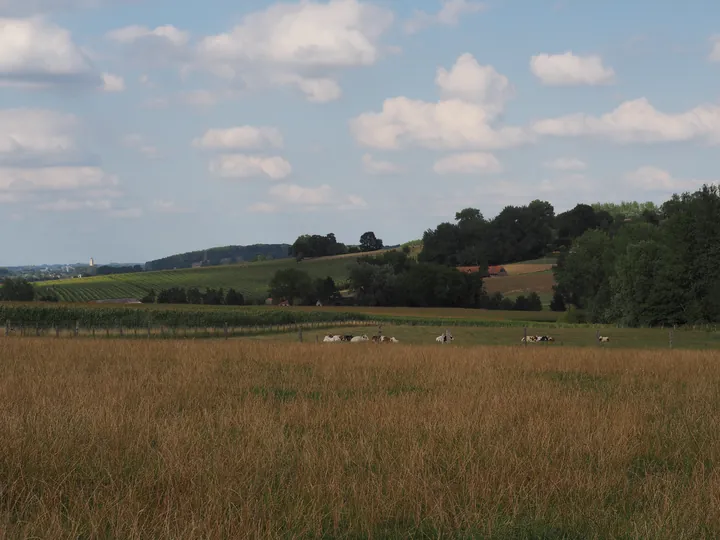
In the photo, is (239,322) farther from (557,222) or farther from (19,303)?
(557,222)

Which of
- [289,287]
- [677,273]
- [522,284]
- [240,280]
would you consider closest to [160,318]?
[289,287]

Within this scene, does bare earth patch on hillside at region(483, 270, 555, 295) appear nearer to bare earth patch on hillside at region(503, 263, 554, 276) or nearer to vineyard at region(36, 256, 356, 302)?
bare earth patch on hillside at region(503, 263, 554, 276)

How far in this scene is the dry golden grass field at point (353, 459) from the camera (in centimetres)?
591

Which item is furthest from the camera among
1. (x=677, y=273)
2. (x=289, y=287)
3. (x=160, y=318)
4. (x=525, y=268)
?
(x=525, y=268)

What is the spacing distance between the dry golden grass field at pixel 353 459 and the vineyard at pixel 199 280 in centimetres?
9203

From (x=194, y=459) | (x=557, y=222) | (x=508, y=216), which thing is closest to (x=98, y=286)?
(x=508, y=216)

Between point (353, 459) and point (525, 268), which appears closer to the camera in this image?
point (353, 459)

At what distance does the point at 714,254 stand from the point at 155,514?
76.2m

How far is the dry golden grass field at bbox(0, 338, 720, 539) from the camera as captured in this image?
19.4 feet

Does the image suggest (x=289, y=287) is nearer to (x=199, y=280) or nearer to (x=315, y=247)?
(x=199, y=280)

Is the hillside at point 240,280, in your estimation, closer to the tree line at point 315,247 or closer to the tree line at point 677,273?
the tree line at point 315,247

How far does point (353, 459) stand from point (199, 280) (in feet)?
398

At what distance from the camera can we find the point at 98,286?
127 metres

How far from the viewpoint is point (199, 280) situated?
125812mm
